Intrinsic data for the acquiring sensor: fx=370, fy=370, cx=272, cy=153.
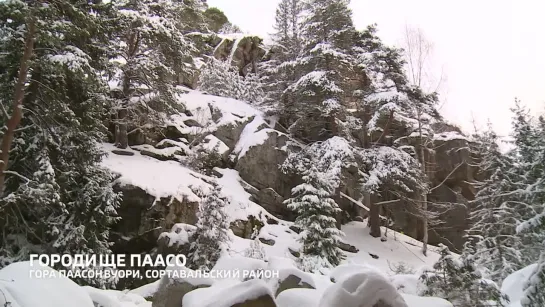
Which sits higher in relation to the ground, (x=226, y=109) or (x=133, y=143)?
(x=226, y=109)

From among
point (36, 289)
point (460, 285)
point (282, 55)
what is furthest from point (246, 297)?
point (282, 55)

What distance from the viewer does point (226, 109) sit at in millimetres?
19156

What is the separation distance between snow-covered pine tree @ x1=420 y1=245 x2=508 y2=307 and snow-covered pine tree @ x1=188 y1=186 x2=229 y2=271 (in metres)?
5.18

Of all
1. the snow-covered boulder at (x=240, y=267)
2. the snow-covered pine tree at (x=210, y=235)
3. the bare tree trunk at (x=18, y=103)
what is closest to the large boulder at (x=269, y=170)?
the snow-covered pine tree at (x=210, y=235)

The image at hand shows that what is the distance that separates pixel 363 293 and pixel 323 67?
14.9 m

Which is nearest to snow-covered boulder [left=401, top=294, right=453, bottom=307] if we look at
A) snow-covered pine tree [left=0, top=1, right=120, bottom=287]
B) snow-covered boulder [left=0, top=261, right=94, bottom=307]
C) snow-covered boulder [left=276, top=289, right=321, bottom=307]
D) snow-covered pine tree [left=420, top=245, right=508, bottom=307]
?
snow-covered pine tree [left=420, top=245, right=508, bottom=307]

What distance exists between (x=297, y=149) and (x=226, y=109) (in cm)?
427

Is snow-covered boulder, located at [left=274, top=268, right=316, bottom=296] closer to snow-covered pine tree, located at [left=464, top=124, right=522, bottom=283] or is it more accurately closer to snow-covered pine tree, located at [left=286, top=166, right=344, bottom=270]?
snow-covered pine tree, located at [left=286, top=166, right=344, bottom=270]

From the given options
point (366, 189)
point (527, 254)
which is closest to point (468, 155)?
point (366, 189)

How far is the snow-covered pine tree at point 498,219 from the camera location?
1045 cm

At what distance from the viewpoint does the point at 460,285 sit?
593 cm

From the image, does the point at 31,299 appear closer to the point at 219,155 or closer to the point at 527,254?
the point at 527,254

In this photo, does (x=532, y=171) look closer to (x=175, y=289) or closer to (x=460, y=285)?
(x=460, y=285)

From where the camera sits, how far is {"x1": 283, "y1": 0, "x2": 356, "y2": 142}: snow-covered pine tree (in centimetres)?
1695
